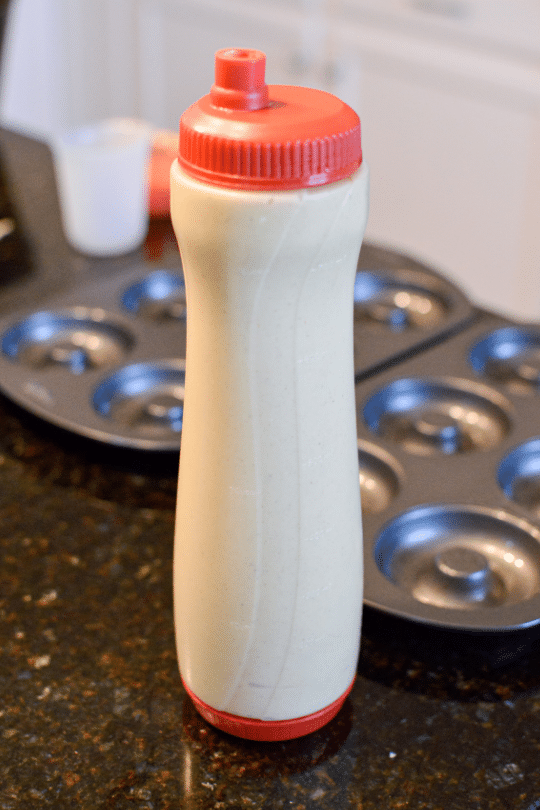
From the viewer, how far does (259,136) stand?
0.34m

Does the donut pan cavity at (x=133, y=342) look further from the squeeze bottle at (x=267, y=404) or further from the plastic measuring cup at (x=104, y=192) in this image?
the squeeze bottle at (x=267, y=404)

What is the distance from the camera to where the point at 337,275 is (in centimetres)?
37

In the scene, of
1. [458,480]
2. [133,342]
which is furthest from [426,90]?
[458,480]

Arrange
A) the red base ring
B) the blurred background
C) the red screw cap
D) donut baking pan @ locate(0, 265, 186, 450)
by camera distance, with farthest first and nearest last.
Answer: the blurred background, donut baking pan @ locate(0, 265, 186, 450), the red base ring, the red screw cap

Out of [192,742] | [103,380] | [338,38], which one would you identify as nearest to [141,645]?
[192,742]

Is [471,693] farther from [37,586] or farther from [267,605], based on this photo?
[37,586]

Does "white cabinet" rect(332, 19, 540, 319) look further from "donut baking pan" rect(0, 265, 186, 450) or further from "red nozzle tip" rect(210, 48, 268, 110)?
"red nozzle tip" rect(210, 48, 268, 110)

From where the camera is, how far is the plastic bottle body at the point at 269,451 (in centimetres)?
35

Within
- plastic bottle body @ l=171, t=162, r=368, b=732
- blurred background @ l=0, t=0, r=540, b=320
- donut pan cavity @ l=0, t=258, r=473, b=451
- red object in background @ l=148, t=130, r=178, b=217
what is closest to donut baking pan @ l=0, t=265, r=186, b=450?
donut pan cavity @ l=0, t=258, r=473, b=451

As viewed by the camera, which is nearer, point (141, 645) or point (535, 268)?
point (141, 645)

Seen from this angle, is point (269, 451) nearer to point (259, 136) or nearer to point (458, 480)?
point (259, 136)

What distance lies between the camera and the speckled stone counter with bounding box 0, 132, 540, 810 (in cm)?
43

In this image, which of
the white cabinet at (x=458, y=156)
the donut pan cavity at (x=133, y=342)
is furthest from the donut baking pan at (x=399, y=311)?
the white cabinet at (x=458, y=156)

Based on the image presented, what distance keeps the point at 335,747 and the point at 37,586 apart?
0.69ft
